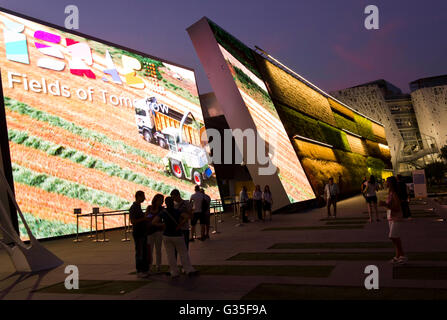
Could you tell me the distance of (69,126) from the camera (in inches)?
575

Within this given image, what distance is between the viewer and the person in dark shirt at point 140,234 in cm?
646

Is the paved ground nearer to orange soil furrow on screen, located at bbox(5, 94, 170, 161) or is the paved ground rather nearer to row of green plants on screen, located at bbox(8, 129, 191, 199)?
row of green plants on screen, located at bbox(8, 129, 191, 199)

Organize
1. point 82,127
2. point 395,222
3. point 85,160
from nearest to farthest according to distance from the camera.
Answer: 1. point 395,222
2. point 85,160
3. point 82,127

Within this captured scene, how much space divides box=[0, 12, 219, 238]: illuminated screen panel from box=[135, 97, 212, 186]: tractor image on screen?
0.06m

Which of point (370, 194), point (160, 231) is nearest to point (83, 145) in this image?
point (160, 231)

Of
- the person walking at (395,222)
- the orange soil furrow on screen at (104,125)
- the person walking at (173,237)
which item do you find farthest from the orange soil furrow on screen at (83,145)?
the person walking at (395,222)

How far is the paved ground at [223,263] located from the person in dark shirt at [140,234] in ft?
0.76

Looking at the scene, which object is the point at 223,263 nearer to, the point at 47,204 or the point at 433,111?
the point at 47,204

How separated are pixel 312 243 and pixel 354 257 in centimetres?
211

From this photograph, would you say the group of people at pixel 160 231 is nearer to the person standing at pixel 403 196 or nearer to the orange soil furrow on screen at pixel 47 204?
the person standing at pixel 403 196

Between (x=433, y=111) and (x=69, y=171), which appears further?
(x=433, y=111)

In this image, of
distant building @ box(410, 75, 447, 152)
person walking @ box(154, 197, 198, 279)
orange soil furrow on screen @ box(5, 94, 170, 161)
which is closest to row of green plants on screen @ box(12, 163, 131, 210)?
orange soil furrow on screen @ box(5, 94, 170, 161)

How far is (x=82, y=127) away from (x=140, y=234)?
32.5 ft
